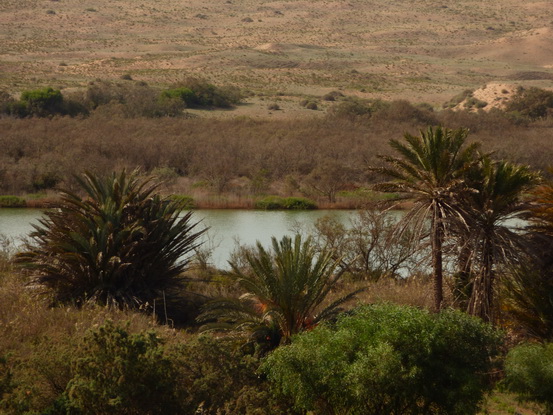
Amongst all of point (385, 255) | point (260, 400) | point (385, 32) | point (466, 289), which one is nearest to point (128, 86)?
point (385, 255)

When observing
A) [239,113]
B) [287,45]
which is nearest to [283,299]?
[239,113]

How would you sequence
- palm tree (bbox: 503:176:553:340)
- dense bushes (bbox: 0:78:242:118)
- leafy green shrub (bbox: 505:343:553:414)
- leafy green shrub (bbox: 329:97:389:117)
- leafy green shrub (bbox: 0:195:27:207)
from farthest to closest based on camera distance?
leafy green shrub (bbox: 329:97:389:117) → dense bushes (bbox: 0:78:242:118) → leafy green shrub (bbox: 0:195:27:207) → palm tree (bbox: 503:176:553:340) → leafy green shrub (bbox: 505:343:553:414)

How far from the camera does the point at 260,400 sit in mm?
10461

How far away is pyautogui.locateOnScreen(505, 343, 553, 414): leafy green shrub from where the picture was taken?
11.5m

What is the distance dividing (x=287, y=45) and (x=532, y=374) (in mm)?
100838

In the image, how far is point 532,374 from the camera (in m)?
11.6

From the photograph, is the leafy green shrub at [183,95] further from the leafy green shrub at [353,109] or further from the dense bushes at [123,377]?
the dense bushes at [123,377]

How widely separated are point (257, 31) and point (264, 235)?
94832 mm

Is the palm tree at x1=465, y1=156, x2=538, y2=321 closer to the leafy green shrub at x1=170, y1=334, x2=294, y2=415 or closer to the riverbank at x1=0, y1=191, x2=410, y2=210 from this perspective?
the leafy green shrub at x1=170, y1=334, x2=294, y2=415

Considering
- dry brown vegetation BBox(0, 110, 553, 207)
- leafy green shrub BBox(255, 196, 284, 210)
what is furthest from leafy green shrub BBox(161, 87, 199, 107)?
leafy green shrub BBox(255, 196, 284, 210)

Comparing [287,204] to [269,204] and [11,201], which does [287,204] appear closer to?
[269,204]

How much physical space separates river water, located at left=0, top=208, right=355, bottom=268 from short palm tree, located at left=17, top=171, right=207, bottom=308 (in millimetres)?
8818

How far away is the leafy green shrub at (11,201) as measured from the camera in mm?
35438

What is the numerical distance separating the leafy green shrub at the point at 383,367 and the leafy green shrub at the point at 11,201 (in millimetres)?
26736
